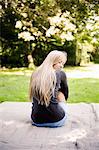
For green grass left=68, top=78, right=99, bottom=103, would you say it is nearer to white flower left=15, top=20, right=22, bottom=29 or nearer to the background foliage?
the background foliage

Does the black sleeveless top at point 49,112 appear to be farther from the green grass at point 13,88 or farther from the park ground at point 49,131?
the green grass at point 13,88

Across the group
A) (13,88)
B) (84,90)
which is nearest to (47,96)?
(84,90)

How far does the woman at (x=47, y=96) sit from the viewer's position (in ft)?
13.9

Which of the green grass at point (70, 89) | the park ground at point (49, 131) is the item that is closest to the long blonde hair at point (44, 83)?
the park ground at point (49, 131)

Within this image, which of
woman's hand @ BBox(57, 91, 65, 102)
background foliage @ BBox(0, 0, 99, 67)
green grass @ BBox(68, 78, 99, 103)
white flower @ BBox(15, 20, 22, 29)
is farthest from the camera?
white flower @ BBox(15, 20, 22, 29)

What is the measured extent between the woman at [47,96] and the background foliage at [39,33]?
4.99m

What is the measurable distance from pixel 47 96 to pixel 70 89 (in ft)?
13.0

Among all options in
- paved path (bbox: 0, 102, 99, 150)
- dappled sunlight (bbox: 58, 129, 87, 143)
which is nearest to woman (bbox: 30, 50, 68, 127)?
paved path (bbox: 0, 102, 99, 150)

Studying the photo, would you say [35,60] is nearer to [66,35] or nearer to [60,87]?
[66,35]

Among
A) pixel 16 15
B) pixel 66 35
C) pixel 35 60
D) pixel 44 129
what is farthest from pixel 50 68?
pixel 35 60

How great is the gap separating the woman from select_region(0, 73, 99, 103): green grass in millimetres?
2512

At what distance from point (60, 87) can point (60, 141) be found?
94 cm

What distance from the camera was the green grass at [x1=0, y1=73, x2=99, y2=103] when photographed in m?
7.09

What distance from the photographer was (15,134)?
3.92 metres
